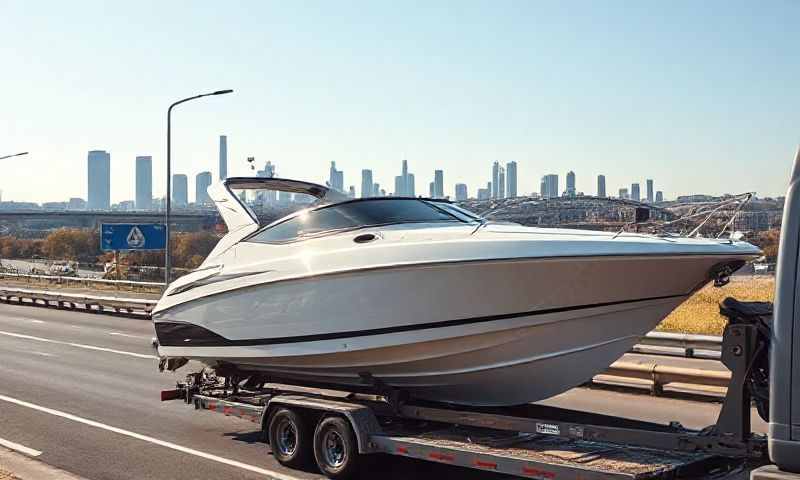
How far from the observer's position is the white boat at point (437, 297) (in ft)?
25.0

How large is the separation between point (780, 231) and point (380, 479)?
15.4ft

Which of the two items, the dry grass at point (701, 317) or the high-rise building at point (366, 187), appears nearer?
the high-rise building at point (366, 187)

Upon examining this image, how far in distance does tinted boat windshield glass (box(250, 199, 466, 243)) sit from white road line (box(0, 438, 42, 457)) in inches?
137

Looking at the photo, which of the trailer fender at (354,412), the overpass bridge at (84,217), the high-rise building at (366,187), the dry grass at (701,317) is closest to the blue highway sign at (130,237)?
the high-rise building at (366,187)

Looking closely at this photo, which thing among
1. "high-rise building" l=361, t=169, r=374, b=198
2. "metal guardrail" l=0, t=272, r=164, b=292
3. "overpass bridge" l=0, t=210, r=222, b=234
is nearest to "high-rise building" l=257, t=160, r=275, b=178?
"high-rise building" l=361, t=169, r=374, b=198

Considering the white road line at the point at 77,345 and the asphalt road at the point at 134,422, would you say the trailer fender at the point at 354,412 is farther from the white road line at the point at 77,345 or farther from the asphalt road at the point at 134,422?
the white road line at the point at 77,345

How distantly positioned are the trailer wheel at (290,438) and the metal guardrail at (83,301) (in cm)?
1829

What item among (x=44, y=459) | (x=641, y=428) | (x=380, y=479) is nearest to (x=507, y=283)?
(x=641, y=428)

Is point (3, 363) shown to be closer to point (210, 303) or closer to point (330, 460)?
point (210, 303)

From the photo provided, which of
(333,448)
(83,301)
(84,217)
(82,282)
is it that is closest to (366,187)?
(83,301)

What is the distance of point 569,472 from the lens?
6852mm

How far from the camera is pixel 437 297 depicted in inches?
325

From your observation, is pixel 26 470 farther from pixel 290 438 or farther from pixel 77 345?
pixel 77 345

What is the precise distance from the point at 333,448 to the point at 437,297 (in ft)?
6.35
